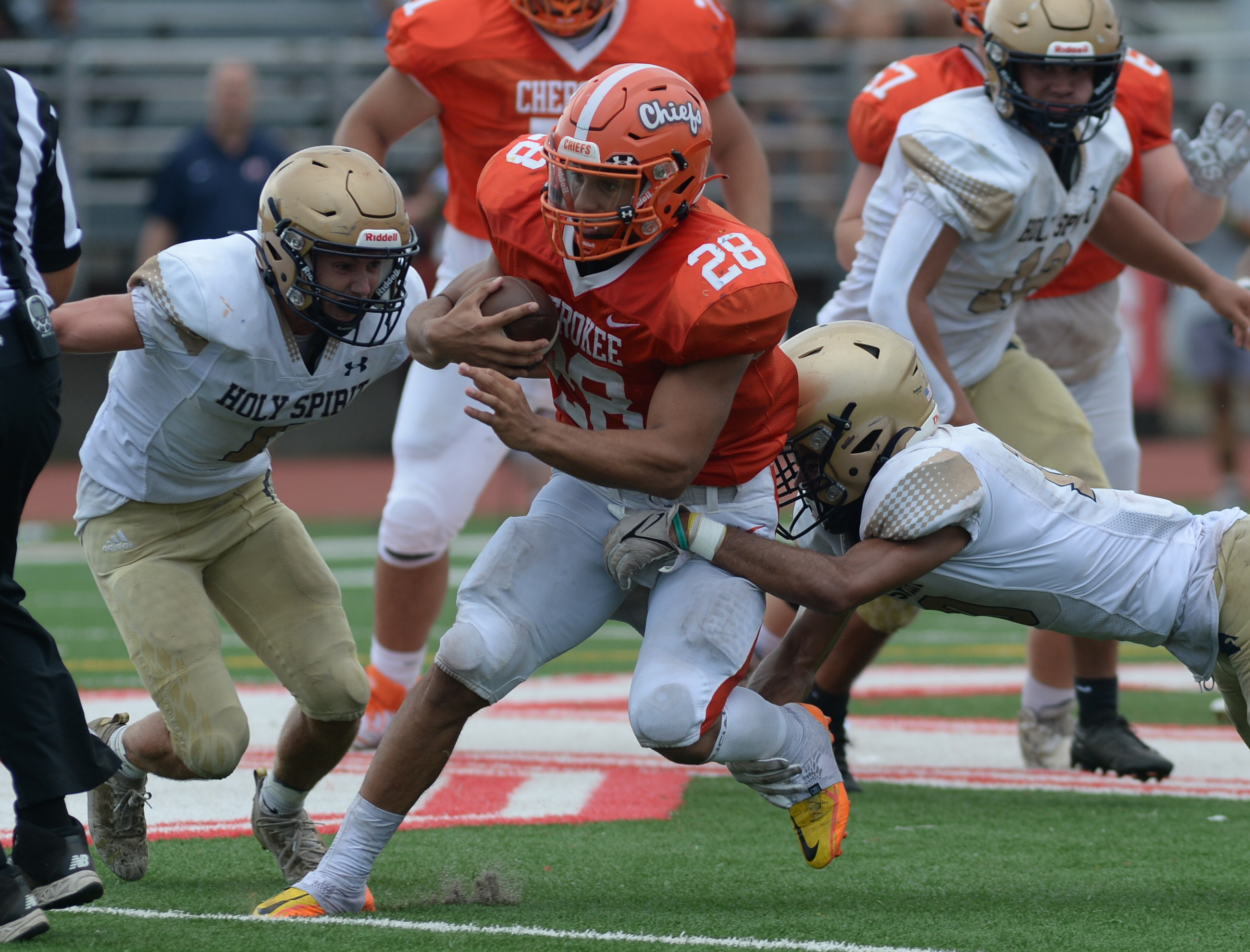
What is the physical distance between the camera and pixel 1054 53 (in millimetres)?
4199

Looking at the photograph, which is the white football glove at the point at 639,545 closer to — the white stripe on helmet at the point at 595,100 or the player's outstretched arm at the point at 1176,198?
the white stripe on helmet at the point at 595,100

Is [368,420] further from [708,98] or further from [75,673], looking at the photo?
[708,98]

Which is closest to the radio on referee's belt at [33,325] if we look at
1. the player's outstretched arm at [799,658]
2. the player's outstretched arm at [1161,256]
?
the player's outstretched arm at [799,658]

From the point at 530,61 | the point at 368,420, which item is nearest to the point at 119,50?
the point at 368,420

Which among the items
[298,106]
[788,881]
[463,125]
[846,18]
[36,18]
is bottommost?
[298,106]

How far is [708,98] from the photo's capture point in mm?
4910

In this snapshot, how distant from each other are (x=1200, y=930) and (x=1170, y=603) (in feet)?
2.11

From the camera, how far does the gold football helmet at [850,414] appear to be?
3.43 m

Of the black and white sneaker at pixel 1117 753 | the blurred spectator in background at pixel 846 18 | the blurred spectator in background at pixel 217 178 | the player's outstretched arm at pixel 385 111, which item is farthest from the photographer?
the blurred spectator in background at pixel 846 18

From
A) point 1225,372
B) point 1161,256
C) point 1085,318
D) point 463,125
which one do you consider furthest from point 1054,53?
point 1225,372

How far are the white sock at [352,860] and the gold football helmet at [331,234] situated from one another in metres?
0.97

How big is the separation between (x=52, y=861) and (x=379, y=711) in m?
1.98

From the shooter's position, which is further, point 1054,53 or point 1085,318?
point 1085,318

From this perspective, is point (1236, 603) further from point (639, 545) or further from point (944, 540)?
point (639, 545)
